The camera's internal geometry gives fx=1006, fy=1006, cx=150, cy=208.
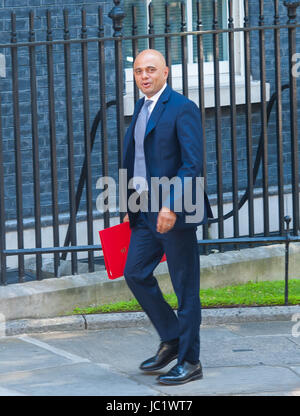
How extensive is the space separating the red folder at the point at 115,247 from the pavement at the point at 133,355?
61cm

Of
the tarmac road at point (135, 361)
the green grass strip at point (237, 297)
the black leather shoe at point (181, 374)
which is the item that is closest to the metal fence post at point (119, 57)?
the green grass strip at point (237, 297)

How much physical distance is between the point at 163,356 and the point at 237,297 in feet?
5.76

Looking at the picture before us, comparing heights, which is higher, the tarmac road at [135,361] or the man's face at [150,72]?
the man's face at [150,72]

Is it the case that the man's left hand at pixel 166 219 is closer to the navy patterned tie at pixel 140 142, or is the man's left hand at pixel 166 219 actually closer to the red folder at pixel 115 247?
the navy patterned tie at pixel 140 142

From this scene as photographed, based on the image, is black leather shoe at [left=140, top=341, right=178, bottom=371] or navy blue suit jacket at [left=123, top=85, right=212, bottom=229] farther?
black leather shoe at [left=140, top=341, right=178, bottom=371]

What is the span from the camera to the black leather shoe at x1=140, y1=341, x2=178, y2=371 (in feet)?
19.4

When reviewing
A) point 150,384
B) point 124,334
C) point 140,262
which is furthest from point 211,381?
point 124,334

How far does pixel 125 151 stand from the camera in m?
5.86

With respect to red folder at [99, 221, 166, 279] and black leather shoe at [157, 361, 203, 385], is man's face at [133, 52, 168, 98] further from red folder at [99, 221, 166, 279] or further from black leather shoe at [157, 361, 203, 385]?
black leather shoe at [157, 361, 203, 385]

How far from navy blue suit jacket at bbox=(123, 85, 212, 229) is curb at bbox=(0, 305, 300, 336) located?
158 centimetres

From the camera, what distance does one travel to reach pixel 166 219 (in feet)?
17.8

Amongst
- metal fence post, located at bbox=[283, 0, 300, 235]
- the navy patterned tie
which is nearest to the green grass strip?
metal fence post, located at bbox=[283, 0, 300, 235]

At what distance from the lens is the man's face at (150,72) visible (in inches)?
221

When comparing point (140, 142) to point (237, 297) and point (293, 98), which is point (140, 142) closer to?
point (237, 297)
